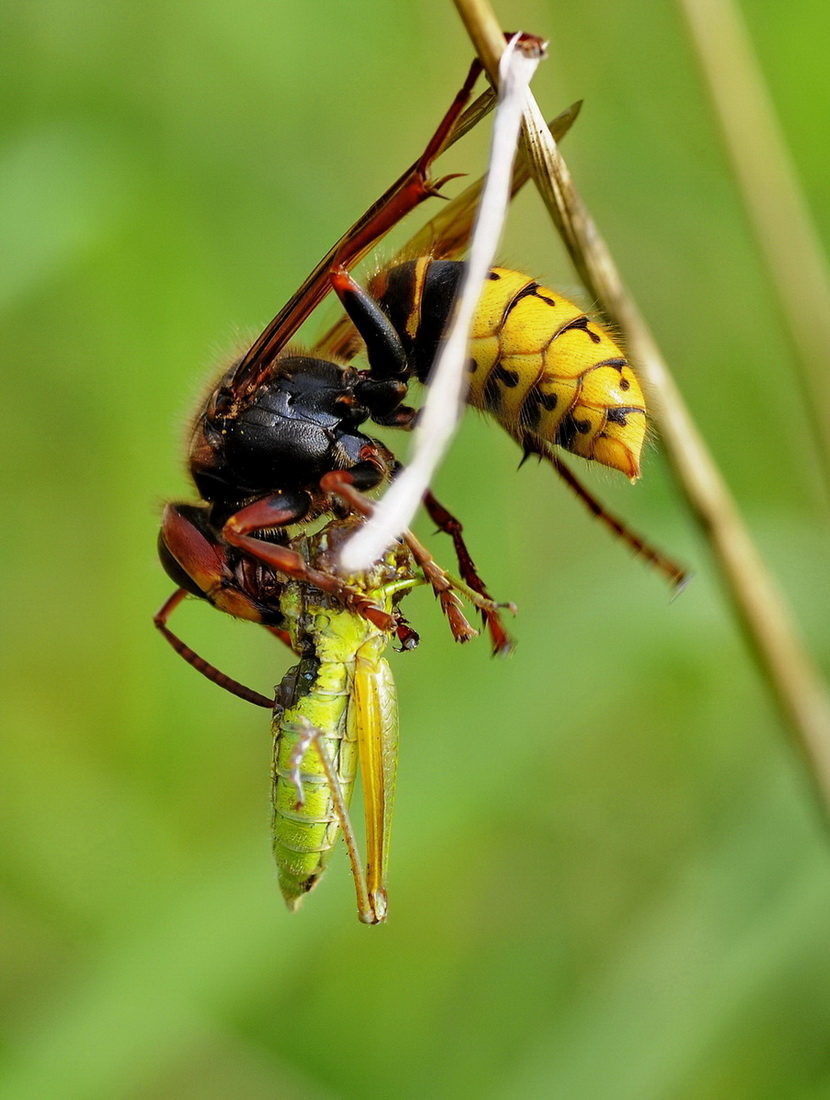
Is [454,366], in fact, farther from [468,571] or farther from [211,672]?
[211,672]

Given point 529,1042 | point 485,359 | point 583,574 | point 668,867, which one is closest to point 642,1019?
point 529,1042

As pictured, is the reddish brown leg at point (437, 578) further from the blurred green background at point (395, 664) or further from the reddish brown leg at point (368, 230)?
the blurred green background at point (395, 664)

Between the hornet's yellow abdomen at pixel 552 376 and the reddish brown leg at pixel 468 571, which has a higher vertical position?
the hornet's yellow abdomen at pixel 552 376

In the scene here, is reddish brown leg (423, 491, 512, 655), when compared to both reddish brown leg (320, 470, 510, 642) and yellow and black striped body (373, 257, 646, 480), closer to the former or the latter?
reddish brown leg (320, 470, 510, 642)

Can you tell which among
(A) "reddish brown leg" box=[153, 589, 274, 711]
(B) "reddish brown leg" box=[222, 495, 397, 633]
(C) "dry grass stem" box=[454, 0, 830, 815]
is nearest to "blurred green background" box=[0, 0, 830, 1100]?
(A) "reddish brown leg" box=[153, 589, 274, 711]

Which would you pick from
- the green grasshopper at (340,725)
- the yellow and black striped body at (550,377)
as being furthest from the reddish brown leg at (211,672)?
the yellow and black striped body at (550,377)

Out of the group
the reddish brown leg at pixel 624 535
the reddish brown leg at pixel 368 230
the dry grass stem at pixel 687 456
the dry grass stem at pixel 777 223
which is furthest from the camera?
the reddish brown leg at pixel 624 535
